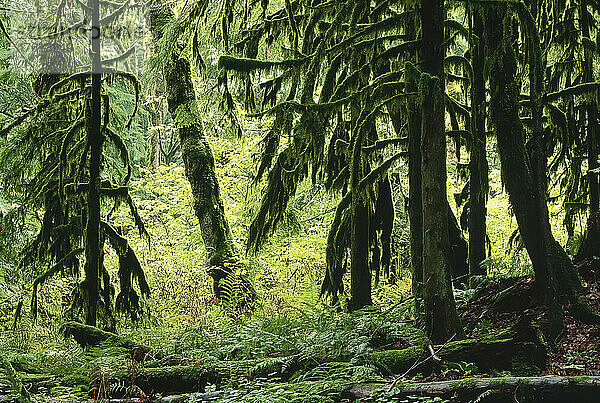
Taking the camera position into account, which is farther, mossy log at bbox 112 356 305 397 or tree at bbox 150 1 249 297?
tree at bbox 150 1 249 297

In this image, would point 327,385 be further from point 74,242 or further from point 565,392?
point 74,242

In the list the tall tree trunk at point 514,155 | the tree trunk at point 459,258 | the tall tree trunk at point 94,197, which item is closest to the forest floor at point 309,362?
the tall tree trunk at point 94,197

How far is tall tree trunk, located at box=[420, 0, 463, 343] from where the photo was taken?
5.40m

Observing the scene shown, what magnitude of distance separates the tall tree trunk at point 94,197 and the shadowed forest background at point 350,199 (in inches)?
1.0

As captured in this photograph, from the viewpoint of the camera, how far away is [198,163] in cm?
1147

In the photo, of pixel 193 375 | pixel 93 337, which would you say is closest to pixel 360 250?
pixel 193 375

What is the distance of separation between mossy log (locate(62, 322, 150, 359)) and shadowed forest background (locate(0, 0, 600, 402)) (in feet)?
0.11

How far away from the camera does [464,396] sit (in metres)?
4.64

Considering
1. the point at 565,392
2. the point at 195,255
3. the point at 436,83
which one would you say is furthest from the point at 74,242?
the point at 195,255

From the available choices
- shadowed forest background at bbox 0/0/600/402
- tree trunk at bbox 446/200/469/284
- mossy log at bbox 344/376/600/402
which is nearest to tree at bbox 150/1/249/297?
shadowed forest background at bbox 0/0/600/402

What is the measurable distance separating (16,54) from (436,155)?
8.19m

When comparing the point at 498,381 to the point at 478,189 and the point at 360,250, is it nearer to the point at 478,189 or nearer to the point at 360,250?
the point at 360,250

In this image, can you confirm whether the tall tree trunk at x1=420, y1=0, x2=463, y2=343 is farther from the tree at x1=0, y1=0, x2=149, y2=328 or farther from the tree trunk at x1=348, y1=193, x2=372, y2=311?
the tree at x1=0, y1=0, x2=149, y2=328

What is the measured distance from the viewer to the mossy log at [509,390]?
4484mm
